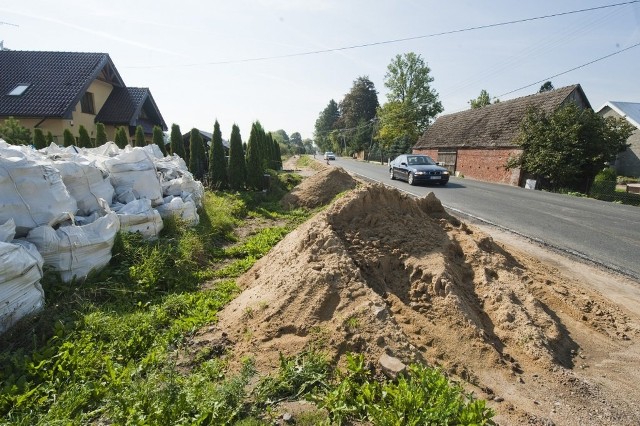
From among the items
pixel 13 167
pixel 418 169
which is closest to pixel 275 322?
pixel 13 167

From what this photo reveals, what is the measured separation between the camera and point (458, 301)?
3791 mm

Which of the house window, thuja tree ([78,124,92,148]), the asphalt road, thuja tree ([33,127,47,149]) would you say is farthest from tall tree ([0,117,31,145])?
the asphalt road

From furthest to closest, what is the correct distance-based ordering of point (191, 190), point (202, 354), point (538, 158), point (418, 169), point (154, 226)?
point (538, 158)
point (418, 169)
point (191, 190)
point (154, 226)
point (202, 354)

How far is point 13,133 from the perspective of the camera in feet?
45.0

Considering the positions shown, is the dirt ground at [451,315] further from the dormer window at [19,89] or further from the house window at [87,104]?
the dormer window at [19,89]

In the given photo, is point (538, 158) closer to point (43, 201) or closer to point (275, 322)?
point (275, 322)

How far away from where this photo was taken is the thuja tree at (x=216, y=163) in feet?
46.5

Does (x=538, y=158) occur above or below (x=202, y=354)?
above

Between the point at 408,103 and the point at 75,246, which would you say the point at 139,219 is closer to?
the point at 75,246

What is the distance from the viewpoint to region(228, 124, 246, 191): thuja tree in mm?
14406

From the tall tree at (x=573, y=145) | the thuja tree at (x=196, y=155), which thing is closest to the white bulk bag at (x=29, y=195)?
the thuja tree at (x=196, y=155)

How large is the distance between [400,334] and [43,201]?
5.12 meters

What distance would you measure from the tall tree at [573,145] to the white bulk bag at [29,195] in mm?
19903

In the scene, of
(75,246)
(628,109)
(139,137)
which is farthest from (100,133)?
(628,109)
